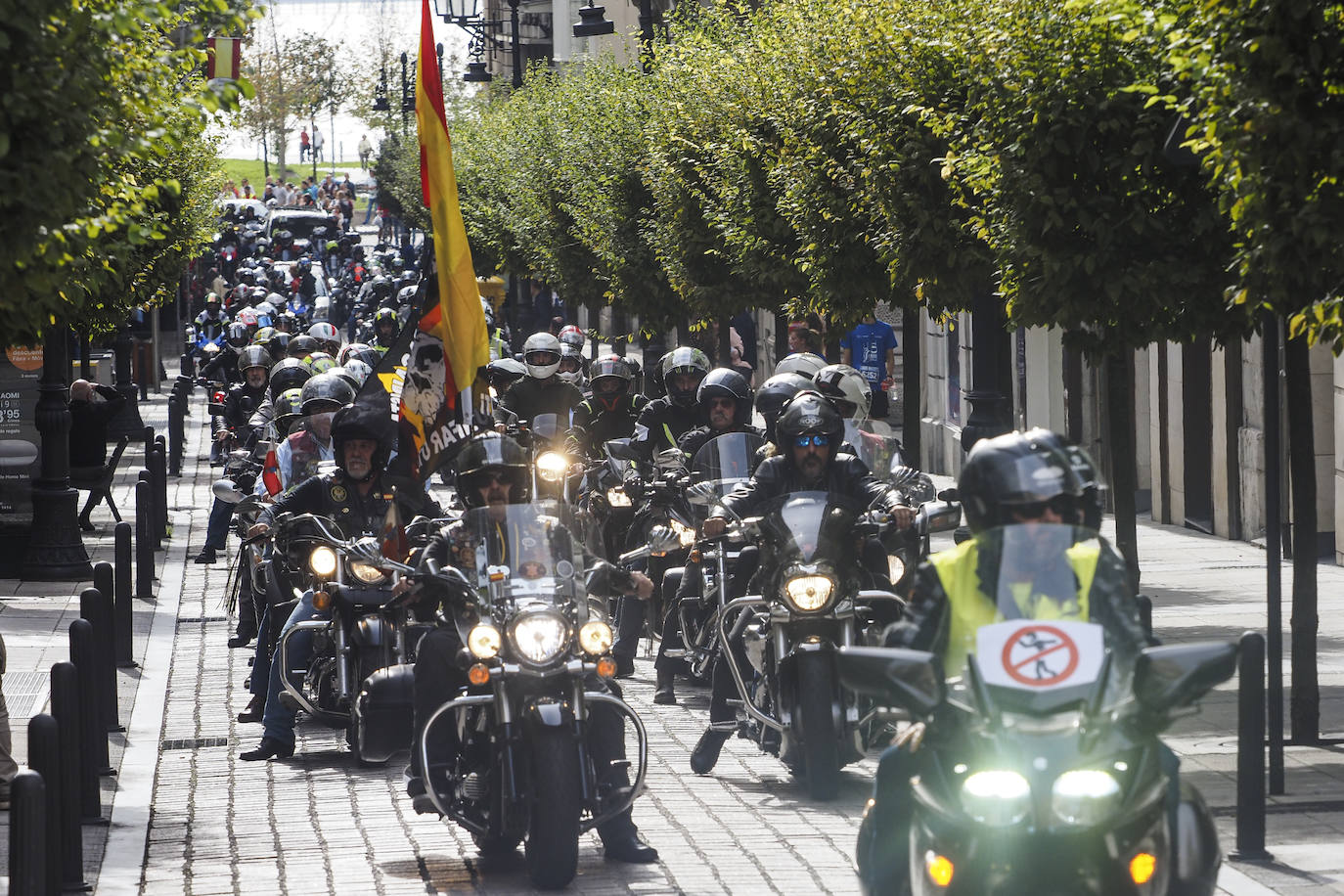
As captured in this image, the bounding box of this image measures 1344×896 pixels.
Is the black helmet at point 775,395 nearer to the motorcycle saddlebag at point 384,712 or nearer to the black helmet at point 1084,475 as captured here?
the motorcycle saddlebag at point 384,712

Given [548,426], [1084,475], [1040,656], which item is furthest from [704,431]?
[1040,656]

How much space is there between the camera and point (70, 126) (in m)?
6.81

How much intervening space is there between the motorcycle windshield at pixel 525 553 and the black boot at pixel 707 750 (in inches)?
78.6

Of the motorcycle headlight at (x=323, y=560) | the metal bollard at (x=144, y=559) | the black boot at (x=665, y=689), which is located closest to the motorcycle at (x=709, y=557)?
the black boot at (x=665, y=689)

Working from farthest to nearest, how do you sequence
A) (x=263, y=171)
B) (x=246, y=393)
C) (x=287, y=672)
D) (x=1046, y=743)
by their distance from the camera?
(x=263, y=171) < (x=246, y=393) < (x=287, y=672) < (x=1046, y=743)

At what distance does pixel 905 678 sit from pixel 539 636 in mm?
2622

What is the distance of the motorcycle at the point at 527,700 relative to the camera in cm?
730

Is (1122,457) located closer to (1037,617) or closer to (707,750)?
(707,750)

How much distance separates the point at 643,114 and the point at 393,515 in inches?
644

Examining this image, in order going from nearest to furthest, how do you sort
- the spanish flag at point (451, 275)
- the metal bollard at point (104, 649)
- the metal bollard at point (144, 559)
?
1. the spanish flag at point (451, 275)
2. the metal bollard at point (104, 649)
3. the metal bollard at point (144, 559)

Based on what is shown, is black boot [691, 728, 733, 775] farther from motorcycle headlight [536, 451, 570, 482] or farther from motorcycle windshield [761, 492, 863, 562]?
motorcycle headlight [536, 451, 570, 482]

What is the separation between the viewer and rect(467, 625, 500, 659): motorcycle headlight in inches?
295

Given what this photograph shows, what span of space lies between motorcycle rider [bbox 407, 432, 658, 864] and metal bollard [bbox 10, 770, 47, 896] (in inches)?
83.7

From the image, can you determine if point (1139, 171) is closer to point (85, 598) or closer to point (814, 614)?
point (814, 614)
